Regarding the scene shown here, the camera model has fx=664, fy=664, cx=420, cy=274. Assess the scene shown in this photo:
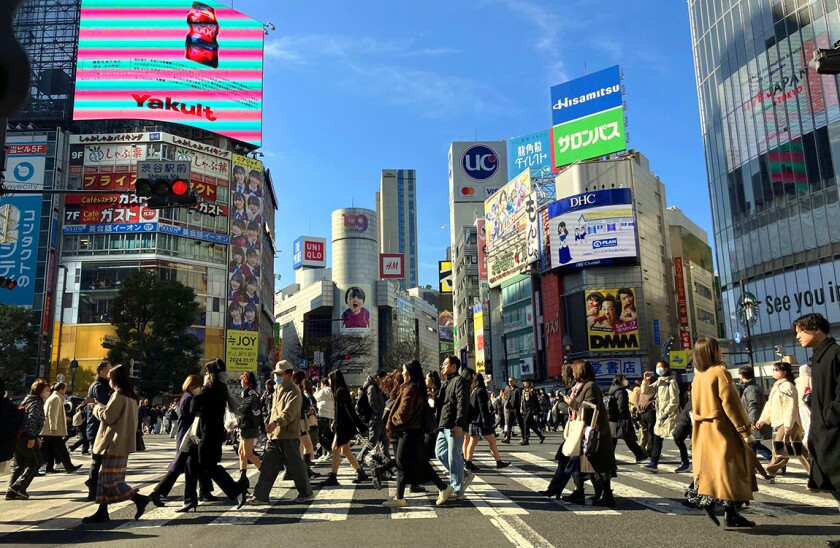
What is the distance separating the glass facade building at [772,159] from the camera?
119 ft

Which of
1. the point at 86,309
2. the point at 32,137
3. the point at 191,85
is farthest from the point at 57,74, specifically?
the point at 86,309

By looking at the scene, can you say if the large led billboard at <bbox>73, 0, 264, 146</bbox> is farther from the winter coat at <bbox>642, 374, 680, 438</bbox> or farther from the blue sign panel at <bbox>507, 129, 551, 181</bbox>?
the winter coat at <bbox>642, 374, 680, 438</bbox>

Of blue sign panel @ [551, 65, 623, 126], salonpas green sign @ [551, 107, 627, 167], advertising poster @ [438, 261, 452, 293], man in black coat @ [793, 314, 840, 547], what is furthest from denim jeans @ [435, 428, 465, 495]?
advertising poster @ [438, 261, 452, 293]

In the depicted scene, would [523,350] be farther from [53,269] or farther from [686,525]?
[686,525]

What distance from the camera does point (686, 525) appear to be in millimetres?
6340

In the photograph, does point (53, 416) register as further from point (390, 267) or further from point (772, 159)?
point (390, 267)

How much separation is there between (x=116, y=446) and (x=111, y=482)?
15.2 inches

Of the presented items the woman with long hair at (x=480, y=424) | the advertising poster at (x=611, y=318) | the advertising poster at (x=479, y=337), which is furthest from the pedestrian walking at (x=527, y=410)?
the advertising poster at (x=479, y=337)

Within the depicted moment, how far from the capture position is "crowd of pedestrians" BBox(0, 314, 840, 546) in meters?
6.03

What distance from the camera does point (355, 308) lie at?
134 m

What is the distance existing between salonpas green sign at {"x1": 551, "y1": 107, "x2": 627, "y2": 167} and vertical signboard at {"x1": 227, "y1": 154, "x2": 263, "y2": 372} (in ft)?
98.1

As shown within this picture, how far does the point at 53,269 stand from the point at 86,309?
14.6 feet

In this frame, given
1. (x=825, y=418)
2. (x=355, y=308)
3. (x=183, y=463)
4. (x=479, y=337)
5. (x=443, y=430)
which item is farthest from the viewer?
(x=355, y=308)

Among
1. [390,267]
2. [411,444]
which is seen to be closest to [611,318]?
[411,444]
